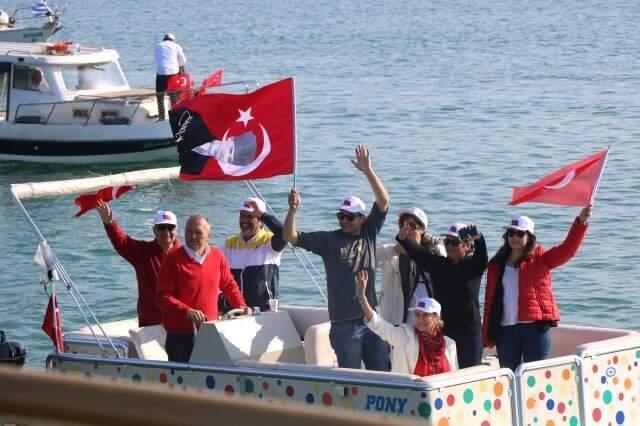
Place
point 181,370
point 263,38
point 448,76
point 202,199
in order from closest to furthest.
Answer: point 181,370 < point 202,199 < point 448,76 < point 263,38

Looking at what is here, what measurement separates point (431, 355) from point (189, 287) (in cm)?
157

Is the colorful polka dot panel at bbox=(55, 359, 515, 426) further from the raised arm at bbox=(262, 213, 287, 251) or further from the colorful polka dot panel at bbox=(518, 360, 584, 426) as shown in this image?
the raised arm at bbox=(262, 213, 287, 251)

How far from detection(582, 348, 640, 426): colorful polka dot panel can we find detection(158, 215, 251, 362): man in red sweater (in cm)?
219

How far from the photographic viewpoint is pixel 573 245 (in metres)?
7.66

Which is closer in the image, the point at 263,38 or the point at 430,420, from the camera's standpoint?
the point at 430,420

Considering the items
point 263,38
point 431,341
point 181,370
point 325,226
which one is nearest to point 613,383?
point 431,341

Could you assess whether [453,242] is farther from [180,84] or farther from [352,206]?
[180,84]

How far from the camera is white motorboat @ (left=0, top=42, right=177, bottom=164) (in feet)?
81.9

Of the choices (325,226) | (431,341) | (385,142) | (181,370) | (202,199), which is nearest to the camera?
(431,341)

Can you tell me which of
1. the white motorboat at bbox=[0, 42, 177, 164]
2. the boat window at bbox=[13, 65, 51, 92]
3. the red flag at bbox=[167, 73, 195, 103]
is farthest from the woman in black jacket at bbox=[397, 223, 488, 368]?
the boat window at bbox=[13, 65, 51, 92]

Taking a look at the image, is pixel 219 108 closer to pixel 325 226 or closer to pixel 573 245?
pixel 573 245

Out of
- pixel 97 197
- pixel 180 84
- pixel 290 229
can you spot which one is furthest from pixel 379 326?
pixel 180 84

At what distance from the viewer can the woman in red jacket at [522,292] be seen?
7.57 meters

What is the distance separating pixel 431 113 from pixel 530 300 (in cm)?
2409
